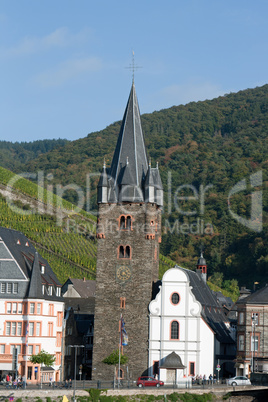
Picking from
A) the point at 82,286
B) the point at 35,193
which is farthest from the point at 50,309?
the point at 35,193

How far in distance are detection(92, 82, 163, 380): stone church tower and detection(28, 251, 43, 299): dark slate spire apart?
17.8 feet

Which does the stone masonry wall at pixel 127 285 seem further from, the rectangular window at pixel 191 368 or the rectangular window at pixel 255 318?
the rectangular window at pixel 255 318

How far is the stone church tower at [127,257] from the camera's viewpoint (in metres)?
70.3

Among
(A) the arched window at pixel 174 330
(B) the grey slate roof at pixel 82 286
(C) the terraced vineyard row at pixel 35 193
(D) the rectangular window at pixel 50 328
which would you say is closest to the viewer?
(A) the arched window at pixel 174 330

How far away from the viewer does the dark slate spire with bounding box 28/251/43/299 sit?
7106 cm

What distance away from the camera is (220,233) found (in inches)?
6299

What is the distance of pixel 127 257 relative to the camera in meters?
72.0

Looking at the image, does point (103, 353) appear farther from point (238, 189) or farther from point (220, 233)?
point (238, 189)

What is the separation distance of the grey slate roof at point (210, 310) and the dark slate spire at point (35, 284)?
14.0m

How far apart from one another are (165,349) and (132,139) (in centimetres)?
2039

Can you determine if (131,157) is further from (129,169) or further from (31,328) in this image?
(31,328)

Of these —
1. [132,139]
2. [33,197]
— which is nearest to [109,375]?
[132,139]

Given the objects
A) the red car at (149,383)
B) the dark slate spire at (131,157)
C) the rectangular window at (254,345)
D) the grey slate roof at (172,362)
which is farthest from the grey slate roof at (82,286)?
the red car at (149,383)

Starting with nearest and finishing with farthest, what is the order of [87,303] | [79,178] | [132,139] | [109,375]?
[109,375] < [132,139] < [87,303] < [79,178]
